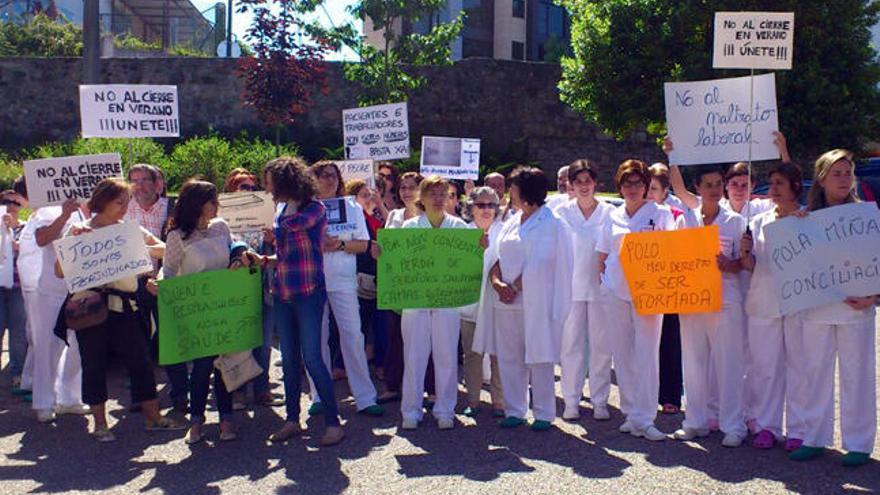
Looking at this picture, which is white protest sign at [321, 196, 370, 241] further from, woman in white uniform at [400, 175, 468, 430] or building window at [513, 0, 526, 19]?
building window at [513, 0, 526, 19]

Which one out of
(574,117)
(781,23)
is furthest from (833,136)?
(781,23)

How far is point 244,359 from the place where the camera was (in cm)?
662

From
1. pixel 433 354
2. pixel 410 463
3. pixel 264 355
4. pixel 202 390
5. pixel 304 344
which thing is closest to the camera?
pixel 410 463

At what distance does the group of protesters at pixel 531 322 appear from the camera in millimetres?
6023

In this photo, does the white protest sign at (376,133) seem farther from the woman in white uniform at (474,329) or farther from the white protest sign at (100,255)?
the white protest sign at (100,255)

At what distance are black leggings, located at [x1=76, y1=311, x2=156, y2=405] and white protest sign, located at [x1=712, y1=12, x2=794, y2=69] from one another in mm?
4687

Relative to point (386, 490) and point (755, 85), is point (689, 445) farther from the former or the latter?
point (755, 85)

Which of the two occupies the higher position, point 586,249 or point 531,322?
point 586,249

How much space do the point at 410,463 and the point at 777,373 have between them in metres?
2.35

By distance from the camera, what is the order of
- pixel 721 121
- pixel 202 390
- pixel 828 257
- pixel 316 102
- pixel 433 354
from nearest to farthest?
pixel 828 257, pixel 202 390, pixel 433 354, pixel 721 121, pixel 316 102

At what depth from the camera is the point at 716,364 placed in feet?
21.0

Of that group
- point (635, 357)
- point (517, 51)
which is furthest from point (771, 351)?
point (517, 51)

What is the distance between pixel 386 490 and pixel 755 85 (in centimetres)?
387

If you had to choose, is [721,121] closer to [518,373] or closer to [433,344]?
[518,373]
